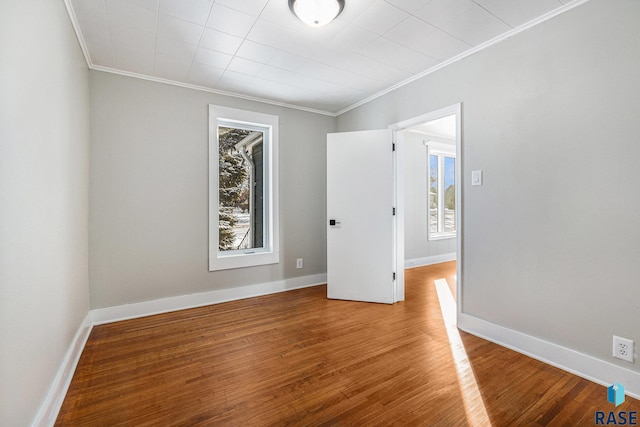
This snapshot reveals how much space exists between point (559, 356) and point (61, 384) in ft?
10.5

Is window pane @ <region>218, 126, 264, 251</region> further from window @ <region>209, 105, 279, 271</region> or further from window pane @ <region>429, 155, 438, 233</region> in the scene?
window pane @ <region>429, 155, 438, 233</region>

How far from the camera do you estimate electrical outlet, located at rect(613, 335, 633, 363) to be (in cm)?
173

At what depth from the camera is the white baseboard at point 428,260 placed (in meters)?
5.18

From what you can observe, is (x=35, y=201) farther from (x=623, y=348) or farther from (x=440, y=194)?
(x=440, y=194)

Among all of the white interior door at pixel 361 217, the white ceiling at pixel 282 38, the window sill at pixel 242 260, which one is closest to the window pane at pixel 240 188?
the window sill at pixel 242 260

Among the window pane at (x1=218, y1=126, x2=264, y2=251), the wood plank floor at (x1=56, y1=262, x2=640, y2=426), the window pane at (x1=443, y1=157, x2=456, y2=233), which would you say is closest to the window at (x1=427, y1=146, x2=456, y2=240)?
the window pane at (x1=443, y1=157, x2=456, y2=233)

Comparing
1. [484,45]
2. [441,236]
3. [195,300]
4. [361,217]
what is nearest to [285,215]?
A: [361,217]

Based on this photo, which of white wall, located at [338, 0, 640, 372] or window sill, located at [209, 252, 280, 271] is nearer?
white wall, located at [338, 0, 640, 372]

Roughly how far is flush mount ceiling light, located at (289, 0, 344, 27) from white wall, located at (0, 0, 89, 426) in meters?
1.37

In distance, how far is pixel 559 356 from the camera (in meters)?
2.02

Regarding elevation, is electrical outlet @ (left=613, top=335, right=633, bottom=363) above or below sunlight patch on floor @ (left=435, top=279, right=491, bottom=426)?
above

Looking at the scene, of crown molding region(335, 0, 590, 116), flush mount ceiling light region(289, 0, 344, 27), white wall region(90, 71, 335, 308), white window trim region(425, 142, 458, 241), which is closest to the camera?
flush mount ceiling light region(289, 0, 344, 27)

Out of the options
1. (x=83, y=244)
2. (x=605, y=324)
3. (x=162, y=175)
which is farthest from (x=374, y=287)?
(x=83, y=244)

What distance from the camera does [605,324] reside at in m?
1.83
